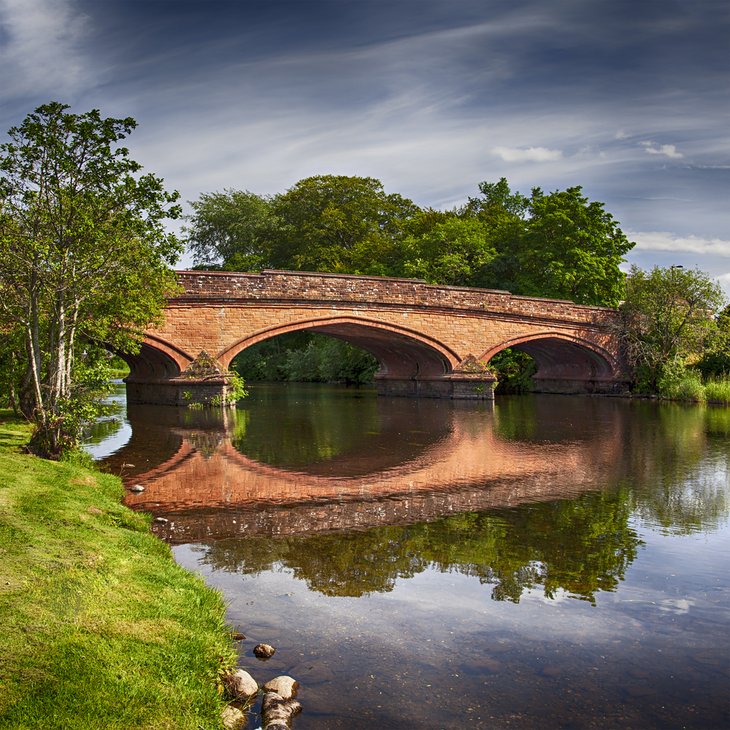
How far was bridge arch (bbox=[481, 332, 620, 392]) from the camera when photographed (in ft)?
122

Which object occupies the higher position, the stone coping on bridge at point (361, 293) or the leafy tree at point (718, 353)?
the stone coping on bridge at point (361, 293)

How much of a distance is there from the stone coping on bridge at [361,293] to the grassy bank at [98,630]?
21.8 m

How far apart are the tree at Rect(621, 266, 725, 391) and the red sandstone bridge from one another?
1265 mm

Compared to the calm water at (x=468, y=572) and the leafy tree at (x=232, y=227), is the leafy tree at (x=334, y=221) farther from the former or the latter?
the calm water at (x=468, y=572)

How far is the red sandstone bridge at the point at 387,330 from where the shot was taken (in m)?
28.6

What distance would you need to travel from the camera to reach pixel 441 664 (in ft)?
17.7

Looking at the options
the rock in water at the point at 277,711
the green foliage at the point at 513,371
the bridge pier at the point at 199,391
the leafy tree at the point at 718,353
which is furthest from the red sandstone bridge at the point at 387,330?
the rock in water at the point at 277,711

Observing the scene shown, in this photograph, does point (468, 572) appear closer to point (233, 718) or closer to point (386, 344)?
point (233, 718)

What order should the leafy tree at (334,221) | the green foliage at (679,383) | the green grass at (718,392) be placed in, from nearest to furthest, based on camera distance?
the green grass at (718,392) < the green foliage at (679,383) < the leafy tree at (334,221)

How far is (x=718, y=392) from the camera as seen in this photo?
3231 cm

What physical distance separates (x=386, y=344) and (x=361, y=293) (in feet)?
19.6

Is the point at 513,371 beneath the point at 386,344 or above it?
beneath

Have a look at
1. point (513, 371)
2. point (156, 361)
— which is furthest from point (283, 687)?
point (513, 371)

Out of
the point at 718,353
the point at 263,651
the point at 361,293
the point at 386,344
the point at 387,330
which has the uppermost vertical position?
the point at 361,293
